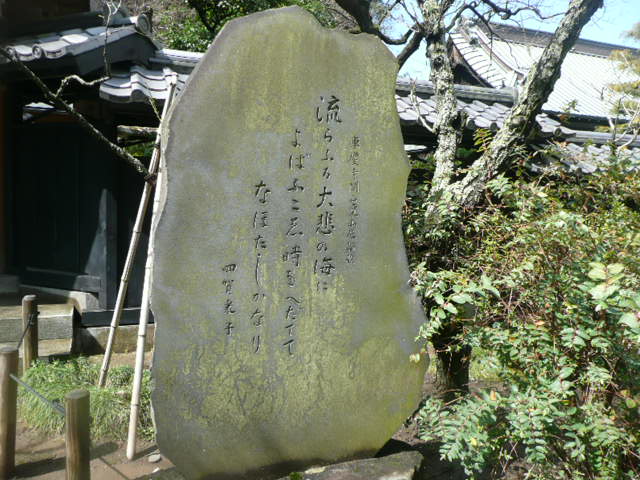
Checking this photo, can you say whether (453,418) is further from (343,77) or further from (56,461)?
(56,461)

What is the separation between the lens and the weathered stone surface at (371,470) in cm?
323

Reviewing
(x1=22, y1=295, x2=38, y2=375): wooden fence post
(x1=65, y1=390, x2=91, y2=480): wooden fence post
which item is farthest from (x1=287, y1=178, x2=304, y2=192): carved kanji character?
(x1=22, y1=295, x2=38, y2=375): wooden fence post

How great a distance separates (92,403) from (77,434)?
1.88m

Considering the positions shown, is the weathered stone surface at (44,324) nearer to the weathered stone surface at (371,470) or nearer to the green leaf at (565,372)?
the weathered stone surface at (371,470)

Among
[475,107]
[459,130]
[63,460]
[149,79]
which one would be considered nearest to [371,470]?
[63,460]

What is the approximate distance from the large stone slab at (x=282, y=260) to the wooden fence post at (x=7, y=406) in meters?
1.49

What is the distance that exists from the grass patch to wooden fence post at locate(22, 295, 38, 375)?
0.41 ft

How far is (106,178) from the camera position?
6184mm

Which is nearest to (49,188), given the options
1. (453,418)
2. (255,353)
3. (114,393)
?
(114,393)

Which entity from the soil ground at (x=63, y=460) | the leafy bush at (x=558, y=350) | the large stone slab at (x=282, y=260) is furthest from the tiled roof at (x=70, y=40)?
the leafy bush at (x=558, y=350)

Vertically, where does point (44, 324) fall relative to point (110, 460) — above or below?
above

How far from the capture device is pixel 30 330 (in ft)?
16.5

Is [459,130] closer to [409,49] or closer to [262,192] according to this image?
[409,49]

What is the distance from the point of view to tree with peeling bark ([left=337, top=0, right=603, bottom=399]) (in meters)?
3.92
